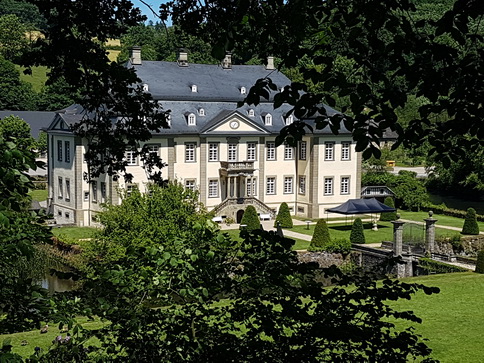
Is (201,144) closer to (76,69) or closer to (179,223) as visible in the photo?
(179,223)

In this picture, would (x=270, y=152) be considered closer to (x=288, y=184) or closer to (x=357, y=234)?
(x=288, y=184)

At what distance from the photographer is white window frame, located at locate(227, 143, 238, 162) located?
3519cm

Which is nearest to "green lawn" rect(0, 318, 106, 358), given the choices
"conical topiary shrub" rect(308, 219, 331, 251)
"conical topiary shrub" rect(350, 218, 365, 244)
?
"conical topiary shrub" rect(308, 219, 331, 251)

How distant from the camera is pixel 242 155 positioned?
117 feet

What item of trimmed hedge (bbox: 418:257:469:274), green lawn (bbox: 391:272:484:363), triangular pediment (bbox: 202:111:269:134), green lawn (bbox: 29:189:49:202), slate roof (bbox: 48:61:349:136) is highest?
slate roof (bbox: 48:61:349:136)

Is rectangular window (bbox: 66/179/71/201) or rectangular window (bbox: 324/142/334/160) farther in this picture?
rectangular window (bbox: 324/142/334/160)

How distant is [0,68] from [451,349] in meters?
60.8

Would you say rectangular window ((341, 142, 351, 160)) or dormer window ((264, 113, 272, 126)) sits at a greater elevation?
dormer window ((264, 113, 272, 126))

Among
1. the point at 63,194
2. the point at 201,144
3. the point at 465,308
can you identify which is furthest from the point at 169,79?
the point at 465,308

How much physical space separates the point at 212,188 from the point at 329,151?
21.5 ft

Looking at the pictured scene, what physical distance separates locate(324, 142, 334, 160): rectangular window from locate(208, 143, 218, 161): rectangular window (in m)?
5.86

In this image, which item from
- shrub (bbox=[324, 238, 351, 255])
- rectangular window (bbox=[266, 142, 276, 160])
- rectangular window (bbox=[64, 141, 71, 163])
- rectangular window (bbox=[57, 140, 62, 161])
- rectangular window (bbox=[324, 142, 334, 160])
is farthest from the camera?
rectangular window (bbox=[324, 142, 334, 160])

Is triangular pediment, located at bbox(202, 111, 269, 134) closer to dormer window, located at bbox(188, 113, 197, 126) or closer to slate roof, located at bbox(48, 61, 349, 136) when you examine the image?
slate roof, located at bbox(48, 61, 349, 136)

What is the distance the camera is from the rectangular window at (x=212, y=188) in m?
35.1
